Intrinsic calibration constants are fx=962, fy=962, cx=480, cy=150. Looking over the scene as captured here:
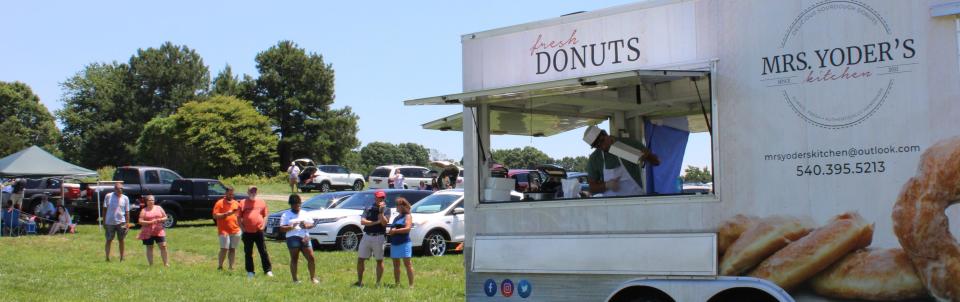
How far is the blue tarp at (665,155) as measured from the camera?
24.8ft

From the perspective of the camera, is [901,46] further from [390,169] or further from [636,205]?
[390,169]

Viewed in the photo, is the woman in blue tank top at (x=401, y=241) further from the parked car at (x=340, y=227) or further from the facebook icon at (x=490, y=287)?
the facebook icon at (x=490, y=287)

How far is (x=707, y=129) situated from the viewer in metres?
6.87

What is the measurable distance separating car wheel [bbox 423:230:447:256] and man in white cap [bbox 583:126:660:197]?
1056 cm

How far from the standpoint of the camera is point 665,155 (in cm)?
803

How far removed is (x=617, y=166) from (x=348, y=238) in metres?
12.1

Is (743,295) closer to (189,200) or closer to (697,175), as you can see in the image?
(697,175)

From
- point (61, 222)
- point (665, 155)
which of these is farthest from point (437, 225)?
point (61, 222)

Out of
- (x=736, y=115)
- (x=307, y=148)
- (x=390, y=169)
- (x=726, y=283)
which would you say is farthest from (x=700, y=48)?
(x=307, y=148)

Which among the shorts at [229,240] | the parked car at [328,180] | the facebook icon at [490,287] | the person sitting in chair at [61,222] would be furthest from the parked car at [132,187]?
the facebook icon at [490,287]

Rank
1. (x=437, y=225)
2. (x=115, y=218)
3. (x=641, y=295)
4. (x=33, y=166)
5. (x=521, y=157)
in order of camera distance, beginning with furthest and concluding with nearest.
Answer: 1. (x=33, y=166)
2. (x=437, y=225)
3. (x=115, y=218)
4. (x=521, y=157)
5. (x=641, y=295)

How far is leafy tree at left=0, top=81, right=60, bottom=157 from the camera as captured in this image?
86.9 meters

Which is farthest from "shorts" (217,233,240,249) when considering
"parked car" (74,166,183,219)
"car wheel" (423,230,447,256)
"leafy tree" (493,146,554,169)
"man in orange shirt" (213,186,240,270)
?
"parked car" (74,166,183,219)

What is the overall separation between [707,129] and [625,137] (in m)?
1.35
